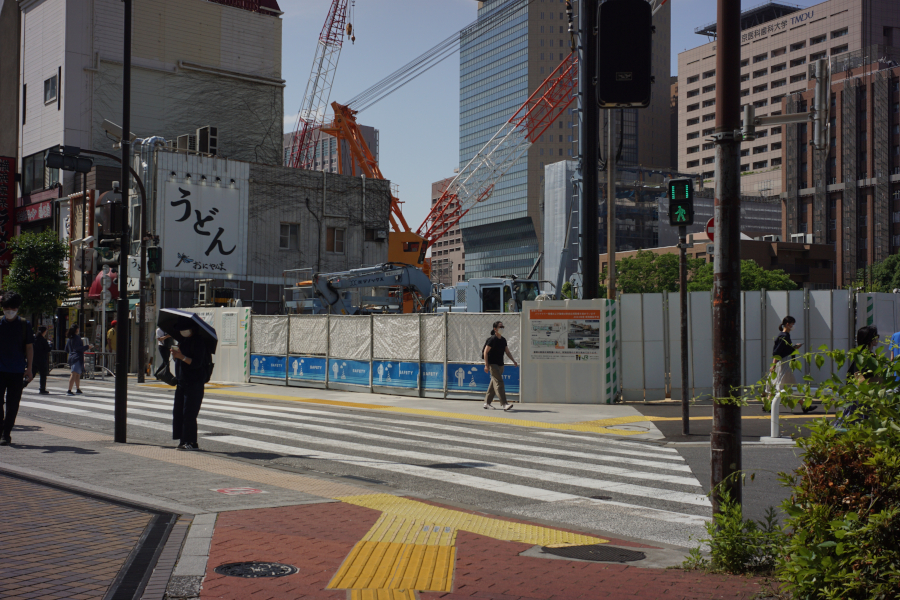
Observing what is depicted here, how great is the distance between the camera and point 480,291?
30.3m

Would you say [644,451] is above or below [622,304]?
below

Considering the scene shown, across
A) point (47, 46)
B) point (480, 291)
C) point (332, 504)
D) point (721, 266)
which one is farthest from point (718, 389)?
point (47, 46)

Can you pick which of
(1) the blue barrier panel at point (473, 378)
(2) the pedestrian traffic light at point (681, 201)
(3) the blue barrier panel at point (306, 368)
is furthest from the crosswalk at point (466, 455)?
(3) the blue barrier panel at point (306, 368)

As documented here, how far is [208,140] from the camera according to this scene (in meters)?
44.3

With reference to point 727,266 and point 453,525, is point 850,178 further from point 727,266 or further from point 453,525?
point 453,525

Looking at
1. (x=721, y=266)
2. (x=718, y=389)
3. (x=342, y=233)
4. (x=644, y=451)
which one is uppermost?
(x=342, y=233)

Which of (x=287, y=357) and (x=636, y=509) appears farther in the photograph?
(x=287, y=357)

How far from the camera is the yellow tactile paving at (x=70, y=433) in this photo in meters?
12.2

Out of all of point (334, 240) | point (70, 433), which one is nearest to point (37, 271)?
point (334, 240)

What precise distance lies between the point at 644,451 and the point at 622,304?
26.0ft

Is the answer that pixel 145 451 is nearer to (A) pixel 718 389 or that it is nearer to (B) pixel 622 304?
(A) pixel 718 389

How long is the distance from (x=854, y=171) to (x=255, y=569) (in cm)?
12508

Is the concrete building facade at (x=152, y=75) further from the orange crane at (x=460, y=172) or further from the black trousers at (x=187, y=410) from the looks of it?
the black trousers at (x=187, y=410)

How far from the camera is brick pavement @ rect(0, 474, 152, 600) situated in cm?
484
